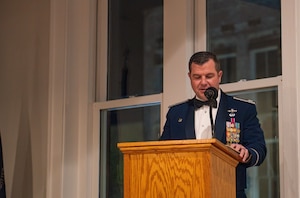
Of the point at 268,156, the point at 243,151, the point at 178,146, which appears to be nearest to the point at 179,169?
the point at 178,146

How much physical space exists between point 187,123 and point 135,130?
1.49m

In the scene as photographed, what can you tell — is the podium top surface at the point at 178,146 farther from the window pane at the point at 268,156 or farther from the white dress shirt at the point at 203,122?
the window pane at the point at 268,156

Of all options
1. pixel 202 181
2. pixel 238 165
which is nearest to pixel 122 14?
pixel 238 165

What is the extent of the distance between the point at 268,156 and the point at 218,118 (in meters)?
0.66

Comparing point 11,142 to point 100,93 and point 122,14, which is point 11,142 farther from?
point 122,14

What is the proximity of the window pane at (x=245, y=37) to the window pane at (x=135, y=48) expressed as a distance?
478 millimetres

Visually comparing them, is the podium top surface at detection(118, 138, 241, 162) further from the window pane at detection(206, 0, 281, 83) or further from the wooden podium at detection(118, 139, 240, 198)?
the window pane at detection(206, 0, 281, 83)

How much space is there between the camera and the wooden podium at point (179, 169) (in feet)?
7.61

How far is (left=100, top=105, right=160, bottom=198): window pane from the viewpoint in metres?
4.23

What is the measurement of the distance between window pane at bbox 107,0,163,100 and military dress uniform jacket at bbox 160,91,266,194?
121cm

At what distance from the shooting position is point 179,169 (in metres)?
2.37

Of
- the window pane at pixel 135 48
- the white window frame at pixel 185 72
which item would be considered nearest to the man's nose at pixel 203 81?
the white window frame at pixel 185 72

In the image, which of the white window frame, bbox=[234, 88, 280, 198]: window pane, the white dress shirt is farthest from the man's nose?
bbox=[234, 88, 280, 198]: window pane

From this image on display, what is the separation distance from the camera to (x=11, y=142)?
5.10 meters
